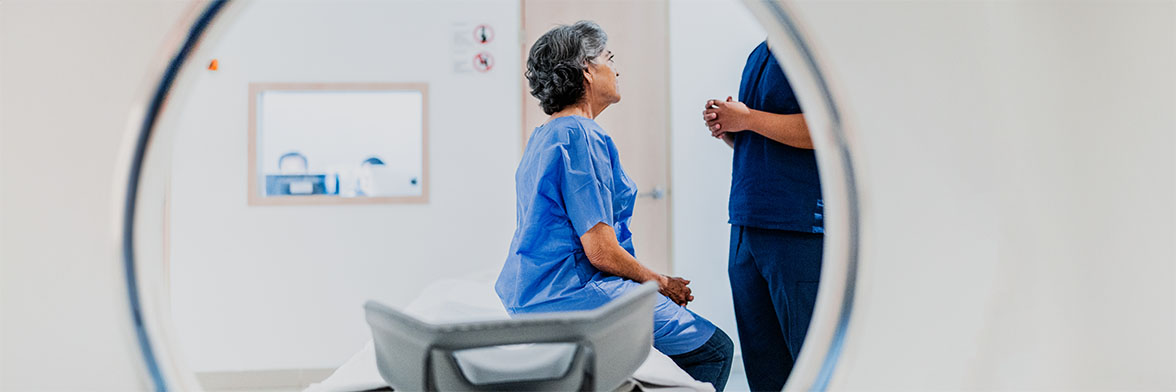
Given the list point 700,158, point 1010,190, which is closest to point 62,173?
point 1010,190

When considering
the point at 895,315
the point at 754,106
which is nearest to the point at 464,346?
the point at 895,315

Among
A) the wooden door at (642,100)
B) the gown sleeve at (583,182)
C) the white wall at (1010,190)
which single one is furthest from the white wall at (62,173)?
the wooden door at (642,100)

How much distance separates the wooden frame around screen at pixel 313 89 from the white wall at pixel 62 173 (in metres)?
2.43

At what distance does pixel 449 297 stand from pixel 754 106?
3.74ft

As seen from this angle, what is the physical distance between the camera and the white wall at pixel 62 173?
60 cm

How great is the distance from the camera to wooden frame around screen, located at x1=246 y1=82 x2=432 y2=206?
298 cm

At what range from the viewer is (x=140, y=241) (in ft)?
2.10

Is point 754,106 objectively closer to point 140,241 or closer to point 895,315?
point 895,315

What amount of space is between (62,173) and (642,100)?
252 centimetres

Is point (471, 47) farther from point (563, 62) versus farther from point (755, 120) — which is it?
point (755, 120)

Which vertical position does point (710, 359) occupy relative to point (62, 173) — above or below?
below

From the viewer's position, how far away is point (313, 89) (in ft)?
9.80

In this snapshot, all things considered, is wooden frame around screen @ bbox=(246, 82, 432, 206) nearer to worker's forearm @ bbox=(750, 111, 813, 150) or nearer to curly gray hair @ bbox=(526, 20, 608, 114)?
curly gray hair @ bbox=(526, 20, 608, 114)

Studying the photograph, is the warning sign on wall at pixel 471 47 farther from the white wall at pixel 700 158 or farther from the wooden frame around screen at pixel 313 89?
the white wall at pixel 700 158
